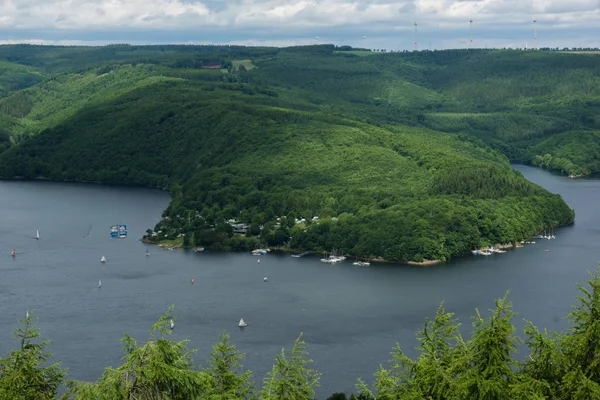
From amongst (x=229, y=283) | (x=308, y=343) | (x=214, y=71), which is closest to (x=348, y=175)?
(x=229, y=283)

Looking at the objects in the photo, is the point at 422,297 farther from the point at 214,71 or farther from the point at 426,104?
the point at 426,104

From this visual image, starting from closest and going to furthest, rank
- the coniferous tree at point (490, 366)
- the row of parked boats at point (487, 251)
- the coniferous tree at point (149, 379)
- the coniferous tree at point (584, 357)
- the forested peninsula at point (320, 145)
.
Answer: the coniferous tree at point (149, 379) → the coniferous tree at point (584, 357) → the coniferous tree at point (490, 366) → the row of parked boats at point (487, 251) → the forested peninsula at point (320, 145)

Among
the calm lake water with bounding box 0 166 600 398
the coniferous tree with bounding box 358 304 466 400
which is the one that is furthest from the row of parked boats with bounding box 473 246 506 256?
the coniferous tree with bounding box 358 304 466 400

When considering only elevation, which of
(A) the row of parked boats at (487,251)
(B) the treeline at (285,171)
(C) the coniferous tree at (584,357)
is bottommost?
(A) the row of parked boats at (487,251)

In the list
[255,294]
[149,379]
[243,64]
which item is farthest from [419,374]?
[243,64]

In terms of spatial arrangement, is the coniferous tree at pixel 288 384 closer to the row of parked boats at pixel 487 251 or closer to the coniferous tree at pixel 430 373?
the coniferous tree at pixel 430 373

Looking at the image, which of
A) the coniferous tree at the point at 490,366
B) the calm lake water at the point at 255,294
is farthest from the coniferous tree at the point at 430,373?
the calm lake water at the point at 255,294

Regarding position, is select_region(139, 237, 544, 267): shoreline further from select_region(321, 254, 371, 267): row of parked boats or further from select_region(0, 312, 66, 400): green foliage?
select_region(0, 312, 66, 400): green foliage
